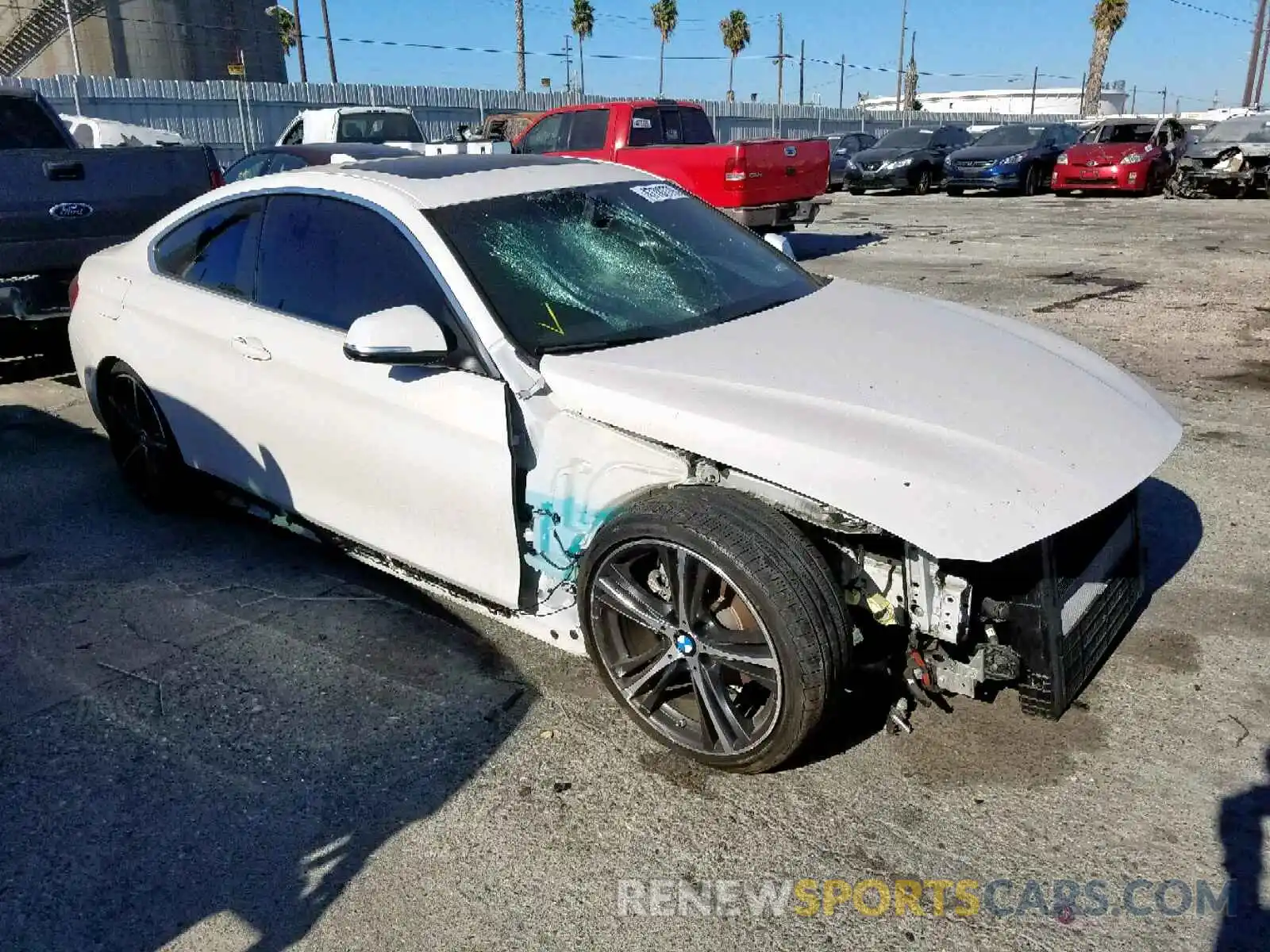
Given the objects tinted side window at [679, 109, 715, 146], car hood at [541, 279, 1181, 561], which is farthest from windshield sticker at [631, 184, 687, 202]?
tinted side window at [679, 109, 715, 146]

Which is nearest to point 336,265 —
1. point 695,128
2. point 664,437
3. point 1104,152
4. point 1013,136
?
point 664,437

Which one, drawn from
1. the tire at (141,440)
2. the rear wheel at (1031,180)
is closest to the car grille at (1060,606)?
the tire at (141,440)

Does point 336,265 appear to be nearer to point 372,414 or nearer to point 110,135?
point 372,414

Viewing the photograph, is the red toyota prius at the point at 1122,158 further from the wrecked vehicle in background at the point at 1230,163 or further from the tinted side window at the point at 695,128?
the tinted side window at the point at 695,128

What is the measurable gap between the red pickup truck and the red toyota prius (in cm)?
1042

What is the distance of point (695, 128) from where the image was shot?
13.7 m

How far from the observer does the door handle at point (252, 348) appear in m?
3.80

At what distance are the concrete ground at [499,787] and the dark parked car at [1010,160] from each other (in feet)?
63.1

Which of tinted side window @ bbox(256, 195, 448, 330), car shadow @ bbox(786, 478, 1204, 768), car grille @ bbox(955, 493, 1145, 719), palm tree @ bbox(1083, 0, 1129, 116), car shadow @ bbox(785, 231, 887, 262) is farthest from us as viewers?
palm tree @ bbox(1083, 0, 1129, 116)

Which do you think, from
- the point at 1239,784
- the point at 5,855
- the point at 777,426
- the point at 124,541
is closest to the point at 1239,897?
the point at 1239,784

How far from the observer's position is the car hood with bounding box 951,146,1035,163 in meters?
21.9

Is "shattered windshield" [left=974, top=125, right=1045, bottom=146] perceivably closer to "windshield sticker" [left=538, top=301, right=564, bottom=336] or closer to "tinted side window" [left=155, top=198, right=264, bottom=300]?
"tinted side window" [left=155, top=198, right=264, bottom=300]

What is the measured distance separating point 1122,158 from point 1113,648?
66.6 ft

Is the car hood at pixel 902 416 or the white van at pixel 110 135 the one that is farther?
the white van at pixel 110 135
